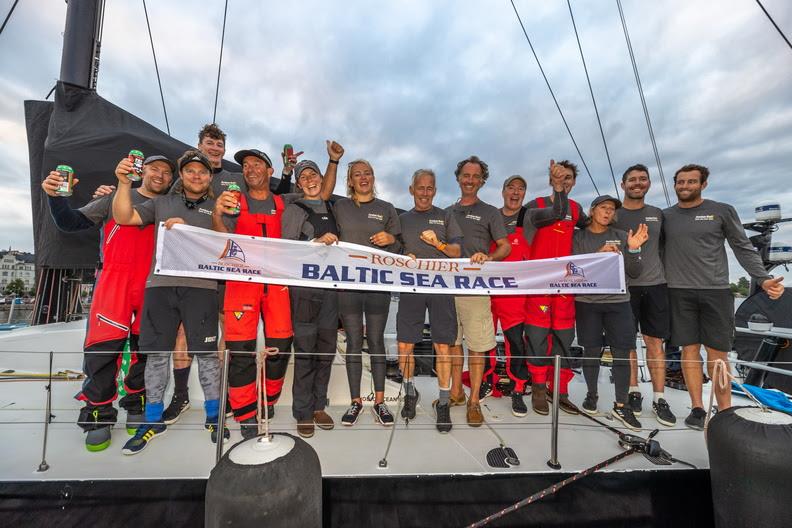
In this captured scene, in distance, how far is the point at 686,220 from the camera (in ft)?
10.5

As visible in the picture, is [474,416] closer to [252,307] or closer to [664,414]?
[664,414]

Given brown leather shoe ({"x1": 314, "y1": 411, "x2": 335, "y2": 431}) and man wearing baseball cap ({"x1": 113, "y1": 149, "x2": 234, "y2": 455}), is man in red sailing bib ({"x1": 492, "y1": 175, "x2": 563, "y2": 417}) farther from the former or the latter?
man wearing baseball cap ({"x1": 113, "y1": 149, "x2": 234, "y2": 455})

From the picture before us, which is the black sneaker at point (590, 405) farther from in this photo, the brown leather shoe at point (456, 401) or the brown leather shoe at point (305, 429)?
the brown leather shoe at point (305, 429)

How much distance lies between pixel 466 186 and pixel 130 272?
277 cm

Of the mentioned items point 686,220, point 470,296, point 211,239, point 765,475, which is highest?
point 686,220

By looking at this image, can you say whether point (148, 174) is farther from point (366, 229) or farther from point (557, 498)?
point (557, 498)

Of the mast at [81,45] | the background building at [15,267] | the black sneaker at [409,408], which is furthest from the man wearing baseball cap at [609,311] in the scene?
the background building at [15,267]

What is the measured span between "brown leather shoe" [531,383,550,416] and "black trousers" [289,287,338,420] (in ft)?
6.18

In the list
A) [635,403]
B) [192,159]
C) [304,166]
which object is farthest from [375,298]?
[635,403]

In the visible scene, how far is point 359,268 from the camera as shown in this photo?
2.84 metres

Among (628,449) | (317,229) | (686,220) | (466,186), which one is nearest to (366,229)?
(317,229)

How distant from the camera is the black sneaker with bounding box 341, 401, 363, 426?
2768mm

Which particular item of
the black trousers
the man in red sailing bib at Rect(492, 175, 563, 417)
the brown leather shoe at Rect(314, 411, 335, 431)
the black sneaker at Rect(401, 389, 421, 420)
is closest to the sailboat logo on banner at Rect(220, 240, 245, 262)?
the black trousers

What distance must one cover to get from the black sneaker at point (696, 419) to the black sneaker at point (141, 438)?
398cm
